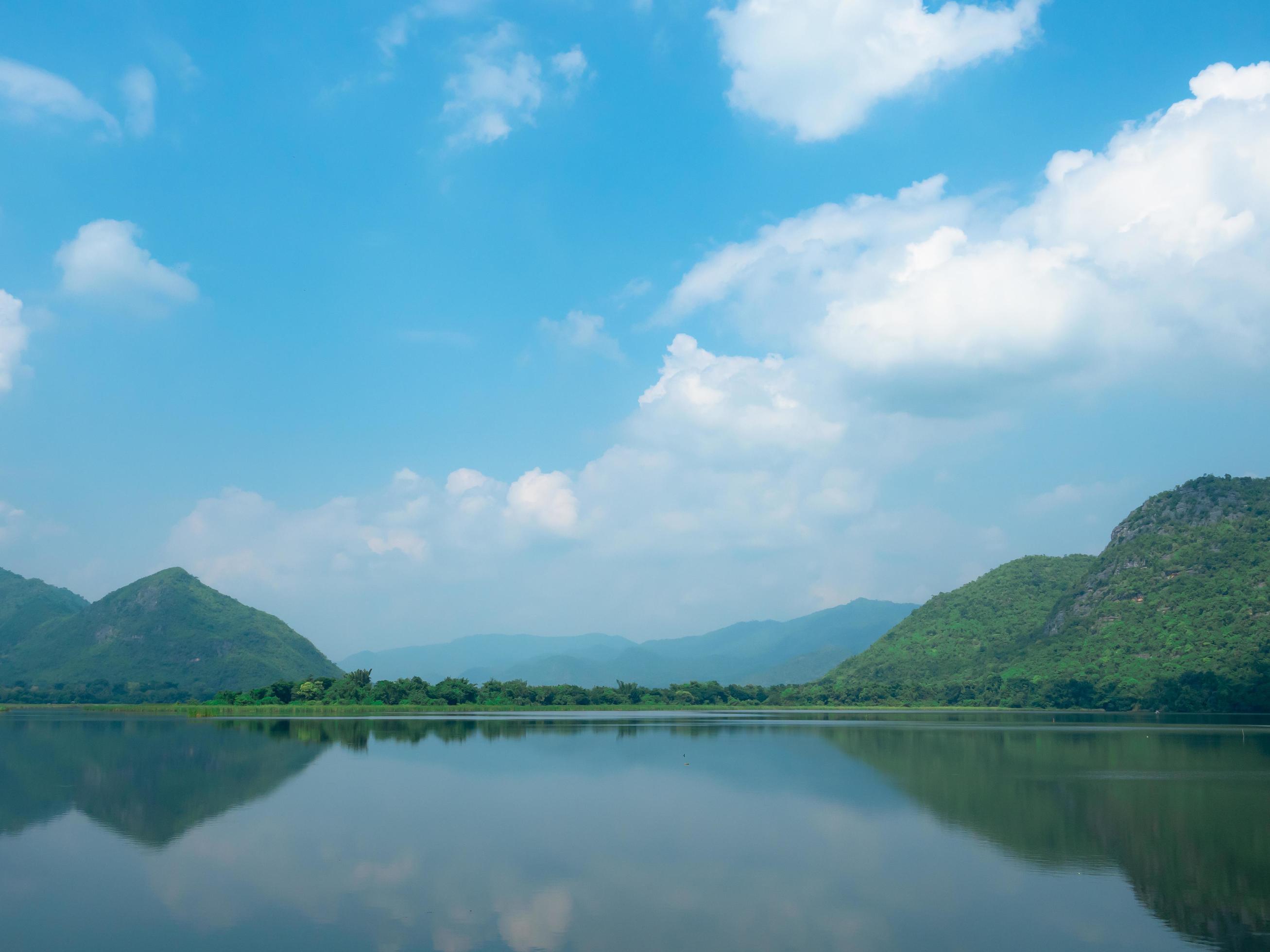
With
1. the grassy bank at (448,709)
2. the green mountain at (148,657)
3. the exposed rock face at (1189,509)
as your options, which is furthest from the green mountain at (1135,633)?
the green mountain at (148,657)

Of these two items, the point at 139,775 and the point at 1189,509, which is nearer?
the point at 139,775

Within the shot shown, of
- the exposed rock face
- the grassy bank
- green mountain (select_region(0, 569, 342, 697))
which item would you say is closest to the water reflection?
the grassy bank

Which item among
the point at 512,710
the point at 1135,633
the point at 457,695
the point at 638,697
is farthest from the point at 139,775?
the point at 1135,633

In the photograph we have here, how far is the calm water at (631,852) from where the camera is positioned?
15.5 metres

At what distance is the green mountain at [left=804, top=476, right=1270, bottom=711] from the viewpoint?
10550cm

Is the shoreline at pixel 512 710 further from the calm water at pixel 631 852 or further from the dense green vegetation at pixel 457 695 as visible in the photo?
the calm water at pixel 631 852

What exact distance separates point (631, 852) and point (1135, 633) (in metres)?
122

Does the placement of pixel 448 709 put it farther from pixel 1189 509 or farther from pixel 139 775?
pixel 1189 509

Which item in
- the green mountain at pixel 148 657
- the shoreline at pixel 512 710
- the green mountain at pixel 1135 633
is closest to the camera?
the shoreline at pixel 512 710

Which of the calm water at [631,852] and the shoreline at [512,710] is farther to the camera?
the shoreline at [512,710]

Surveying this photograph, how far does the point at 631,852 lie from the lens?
21.9m

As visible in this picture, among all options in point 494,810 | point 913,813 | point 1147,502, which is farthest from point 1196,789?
point 1147,502

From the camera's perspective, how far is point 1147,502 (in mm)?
149500

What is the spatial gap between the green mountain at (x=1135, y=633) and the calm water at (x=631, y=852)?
238ft
